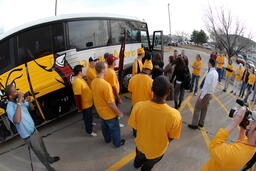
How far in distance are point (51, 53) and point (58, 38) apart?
45 centimetres

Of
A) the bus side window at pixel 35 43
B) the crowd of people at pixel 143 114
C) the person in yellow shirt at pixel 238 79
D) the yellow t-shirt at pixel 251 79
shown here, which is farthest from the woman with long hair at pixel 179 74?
the yellow t-shirt at pixel 251 79

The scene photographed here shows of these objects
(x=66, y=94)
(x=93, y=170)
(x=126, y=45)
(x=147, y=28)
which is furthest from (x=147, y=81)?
(x=147, y=28)

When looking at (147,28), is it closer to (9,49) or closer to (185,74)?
(185,74)

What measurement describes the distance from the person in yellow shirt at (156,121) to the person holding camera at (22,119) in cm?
161

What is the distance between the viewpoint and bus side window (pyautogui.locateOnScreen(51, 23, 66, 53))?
4078mm

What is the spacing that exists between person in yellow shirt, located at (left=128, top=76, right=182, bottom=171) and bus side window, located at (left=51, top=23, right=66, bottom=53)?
10.4 feet

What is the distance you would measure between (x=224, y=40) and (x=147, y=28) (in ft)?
46.8

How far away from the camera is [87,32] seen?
4898 millimetres

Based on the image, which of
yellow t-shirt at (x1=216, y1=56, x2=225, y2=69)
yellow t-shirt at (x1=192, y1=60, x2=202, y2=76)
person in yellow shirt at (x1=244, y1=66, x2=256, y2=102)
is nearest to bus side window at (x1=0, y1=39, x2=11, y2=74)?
yellow t-shirt at (x1=192, y1=60, x2=202, y2=76)

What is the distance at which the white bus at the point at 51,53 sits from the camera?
138 inches

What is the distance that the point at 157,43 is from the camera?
888cm

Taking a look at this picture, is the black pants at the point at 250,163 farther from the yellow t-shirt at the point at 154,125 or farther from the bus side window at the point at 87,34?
the bus side window at the point at 87,34

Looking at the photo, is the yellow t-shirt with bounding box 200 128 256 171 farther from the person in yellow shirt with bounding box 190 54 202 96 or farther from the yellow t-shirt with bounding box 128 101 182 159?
the person in yellow shirt with bounding box 190 54 202 96

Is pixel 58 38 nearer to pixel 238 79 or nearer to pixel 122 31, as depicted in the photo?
pixel 122 31
